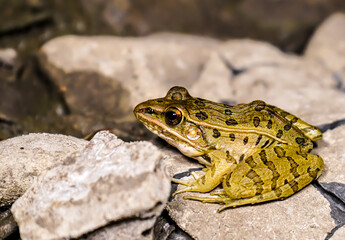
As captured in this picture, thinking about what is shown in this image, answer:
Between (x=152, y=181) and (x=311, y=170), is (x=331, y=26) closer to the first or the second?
(x=311, y=170)

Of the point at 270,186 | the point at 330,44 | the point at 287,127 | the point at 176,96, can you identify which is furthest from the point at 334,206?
the point at 330,44

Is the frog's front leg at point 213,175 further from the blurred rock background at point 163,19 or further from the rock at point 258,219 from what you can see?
the blurred rock background at point 163,19

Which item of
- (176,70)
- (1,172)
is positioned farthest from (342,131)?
(1,172)

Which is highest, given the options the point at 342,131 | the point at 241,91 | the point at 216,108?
the point at 216,108

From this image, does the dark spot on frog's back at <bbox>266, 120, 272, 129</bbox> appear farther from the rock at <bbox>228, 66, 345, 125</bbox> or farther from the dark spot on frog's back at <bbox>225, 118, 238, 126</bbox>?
the rock at <bbox>228, 66, 345, 125</bbox>

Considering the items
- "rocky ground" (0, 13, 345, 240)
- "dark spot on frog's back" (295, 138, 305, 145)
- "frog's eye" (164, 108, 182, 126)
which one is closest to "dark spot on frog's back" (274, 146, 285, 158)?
"dark spot on frog's back" (295, 138, 305, 145)

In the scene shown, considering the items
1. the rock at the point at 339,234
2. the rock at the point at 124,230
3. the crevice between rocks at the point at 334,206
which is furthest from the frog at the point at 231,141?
the rock at the point at 124,230
